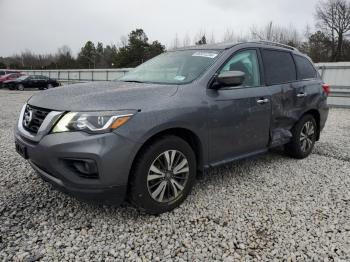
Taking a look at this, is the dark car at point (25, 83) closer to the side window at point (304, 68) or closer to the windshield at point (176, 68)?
the windshield at point (176, 68)

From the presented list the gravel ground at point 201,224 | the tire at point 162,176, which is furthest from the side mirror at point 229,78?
the gravel ground at point 201,224

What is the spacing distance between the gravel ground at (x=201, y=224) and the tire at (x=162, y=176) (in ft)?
0.54

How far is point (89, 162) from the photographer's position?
2.35 meters

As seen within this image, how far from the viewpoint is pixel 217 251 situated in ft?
7.84

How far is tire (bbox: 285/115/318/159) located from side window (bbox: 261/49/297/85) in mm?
740

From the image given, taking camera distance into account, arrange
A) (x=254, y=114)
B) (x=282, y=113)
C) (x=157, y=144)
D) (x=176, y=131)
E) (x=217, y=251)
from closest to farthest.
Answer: (x=217, y=251) → (x=157, y=144) → (x=176, y=131) → (x=254, y=114) → (x=282, y=113)

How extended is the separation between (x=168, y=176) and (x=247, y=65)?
1.81 m

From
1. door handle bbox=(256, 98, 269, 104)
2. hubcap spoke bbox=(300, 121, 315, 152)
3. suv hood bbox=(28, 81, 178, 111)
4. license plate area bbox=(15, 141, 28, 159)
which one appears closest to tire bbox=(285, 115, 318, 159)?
hubcap spoke bbox=(300, 121, 315, 152)

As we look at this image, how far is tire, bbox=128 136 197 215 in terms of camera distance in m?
2.60

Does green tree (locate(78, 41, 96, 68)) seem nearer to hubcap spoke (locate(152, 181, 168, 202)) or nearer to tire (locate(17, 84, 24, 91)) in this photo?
tire (locate(17, 84, 24, 91))

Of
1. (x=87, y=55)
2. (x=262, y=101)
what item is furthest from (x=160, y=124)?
(x=87, y=55)

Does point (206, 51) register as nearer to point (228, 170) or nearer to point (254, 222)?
point (228, 170)

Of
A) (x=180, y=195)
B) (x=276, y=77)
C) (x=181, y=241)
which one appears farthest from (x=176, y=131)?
(x=276, y=77)

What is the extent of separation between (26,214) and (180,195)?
1.51 m
